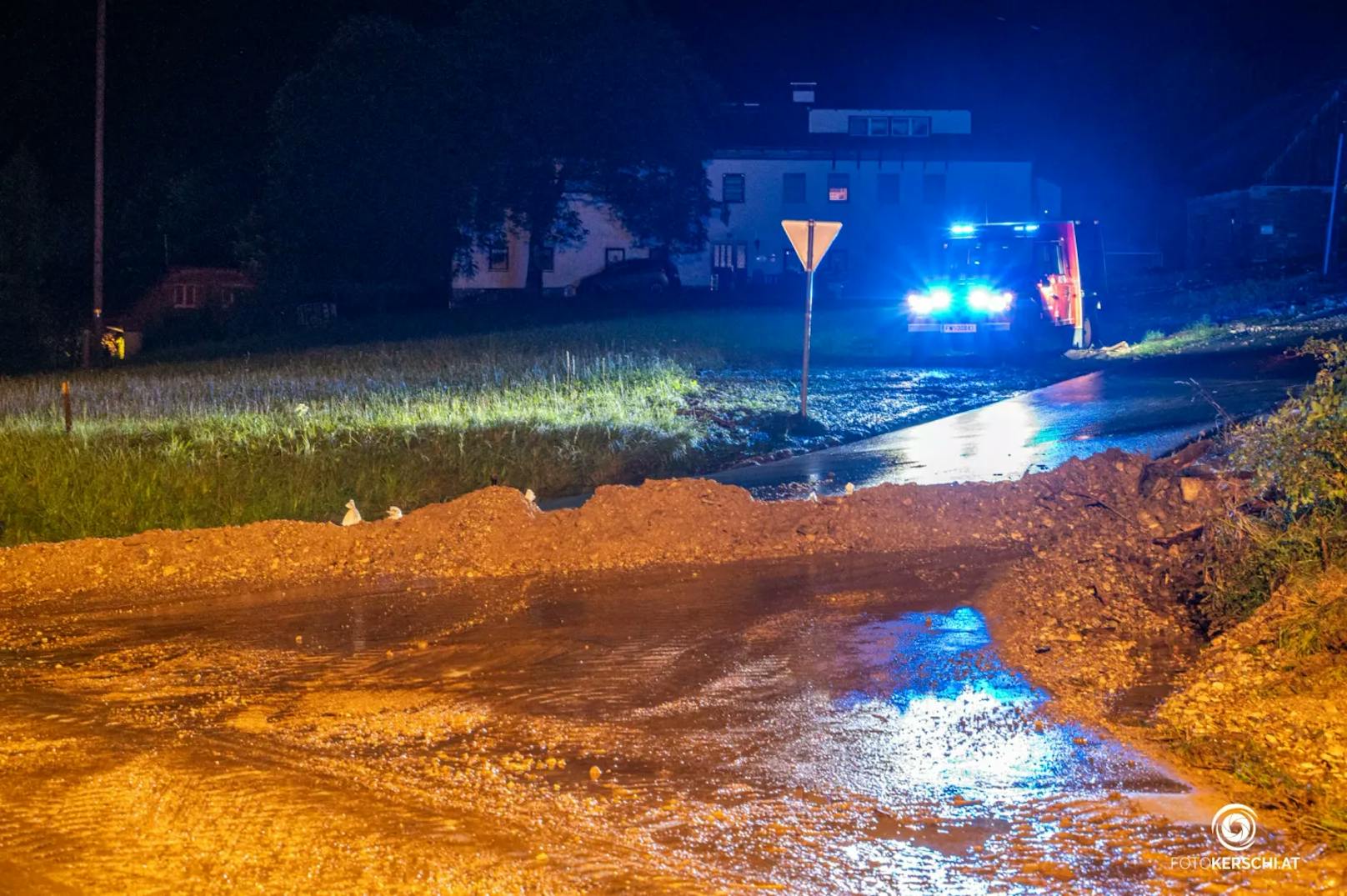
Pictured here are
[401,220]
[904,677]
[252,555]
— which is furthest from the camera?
[401,220]

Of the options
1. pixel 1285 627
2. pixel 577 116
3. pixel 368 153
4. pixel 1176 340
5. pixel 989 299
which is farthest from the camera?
pixel 577 116

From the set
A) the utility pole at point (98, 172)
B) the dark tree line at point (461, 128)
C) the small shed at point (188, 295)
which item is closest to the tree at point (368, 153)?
A: the dark tree line at point (461, 128)

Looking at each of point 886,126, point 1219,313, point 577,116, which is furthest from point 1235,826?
point 886,126

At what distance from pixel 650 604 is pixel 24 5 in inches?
2396

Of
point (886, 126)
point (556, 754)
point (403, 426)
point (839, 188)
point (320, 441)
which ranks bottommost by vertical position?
point (556, 754)

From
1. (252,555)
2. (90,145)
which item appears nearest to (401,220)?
(90,145)

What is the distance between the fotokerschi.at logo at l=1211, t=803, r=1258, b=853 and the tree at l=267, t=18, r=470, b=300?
4606 centimetres

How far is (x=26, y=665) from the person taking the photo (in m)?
8.13

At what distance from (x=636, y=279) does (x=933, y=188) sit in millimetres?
15090

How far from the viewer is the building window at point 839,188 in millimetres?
62031

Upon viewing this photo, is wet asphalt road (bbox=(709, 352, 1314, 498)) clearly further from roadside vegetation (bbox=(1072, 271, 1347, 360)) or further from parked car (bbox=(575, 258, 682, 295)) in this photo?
parked car (bbox=(575, 258, 682, 295))

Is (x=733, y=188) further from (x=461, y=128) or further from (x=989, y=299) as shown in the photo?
(x=989, y=299)

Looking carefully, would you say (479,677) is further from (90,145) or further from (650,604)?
(90,145)

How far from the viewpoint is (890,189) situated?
204ft
